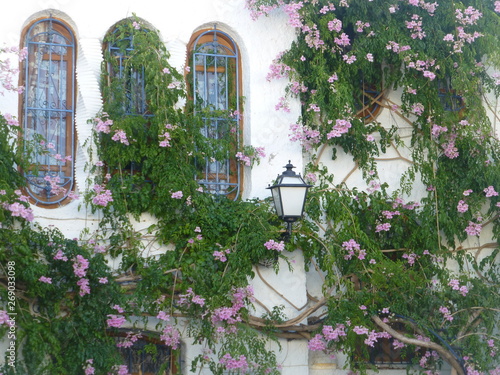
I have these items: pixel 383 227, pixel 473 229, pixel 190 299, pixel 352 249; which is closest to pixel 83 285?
pixel 190 299

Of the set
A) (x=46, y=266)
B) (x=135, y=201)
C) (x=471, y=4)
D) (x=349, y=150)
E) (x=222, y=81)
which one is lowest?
(x=46, y=266)

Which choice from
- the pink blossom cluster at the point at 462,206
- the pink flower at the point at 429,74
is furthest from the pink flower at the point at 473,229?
the pink flower at the point at 429,74

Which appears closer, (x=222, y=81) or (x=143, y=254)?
(x=143, y=254)

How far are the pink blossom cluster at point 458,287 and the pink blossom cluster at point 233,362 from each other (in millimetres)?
2133

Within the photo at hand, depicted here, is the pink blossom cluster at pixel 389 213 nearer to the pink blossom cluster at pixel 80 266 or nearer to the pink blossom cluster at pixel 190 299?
the pink blossom cluster at pixel 190 299

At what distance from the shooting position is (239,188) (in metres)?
7.96

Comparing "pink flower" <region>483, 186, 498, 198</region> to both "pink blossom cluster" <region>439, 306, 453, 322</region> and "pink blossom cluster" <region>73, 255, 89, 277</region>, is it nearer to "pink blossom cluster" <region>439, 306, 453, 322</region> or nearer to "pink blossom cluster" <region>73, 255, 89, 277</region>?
"pink blossom cluster" <region>439, 306, 453, 322</region>

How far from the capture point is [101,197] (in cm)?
724

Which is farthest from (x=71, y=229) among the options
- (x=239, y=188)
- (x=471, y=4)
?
(x=471, y=4)

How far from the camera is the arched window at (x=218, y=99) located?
25.9 feet

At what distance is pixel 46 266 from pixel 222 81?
8.36ft

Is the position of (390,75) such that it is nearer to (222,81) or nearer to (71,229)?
(222,81)

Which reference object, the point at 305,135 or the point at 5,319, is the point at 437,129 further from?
the point at 5,319

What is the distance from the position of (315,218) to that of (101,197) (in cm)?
203
